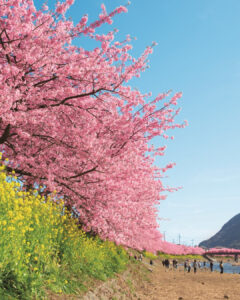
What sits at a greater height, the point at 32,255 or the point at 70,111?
the point at 70,111

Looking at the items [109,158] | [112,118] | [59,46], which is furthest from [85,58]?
[109,158]

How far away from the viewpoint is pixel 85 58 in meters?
7.02

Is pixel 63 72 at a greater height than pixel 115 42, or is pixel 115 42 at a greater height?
pixel 115 42

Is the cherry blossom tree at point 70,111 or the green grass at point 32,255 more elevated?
the cherry blossom tree at point 70,111

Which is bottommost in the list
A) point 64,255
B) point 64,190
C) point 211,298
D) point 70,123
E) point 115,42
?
point 211,298

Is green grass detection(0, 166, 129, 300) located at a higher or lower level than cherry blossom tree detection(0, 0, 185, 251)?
lower

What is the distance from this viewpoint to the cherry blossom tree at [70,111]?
20.6 feet

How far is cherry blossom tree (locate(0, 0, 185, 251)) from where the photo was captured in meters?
6.29

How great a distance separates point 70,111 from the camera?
26.2 feet

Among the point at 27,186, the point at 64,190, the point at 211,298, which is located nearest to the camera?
the point at 64,190

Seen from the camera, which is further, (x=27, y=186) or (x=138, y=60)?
(x=27, y=186)

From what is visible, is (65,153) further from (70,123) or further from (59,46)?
(59,46)

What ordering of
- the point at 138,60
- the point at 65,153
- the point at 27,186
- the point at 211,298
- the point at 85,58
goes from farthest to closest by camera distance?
the point at 211,298 < the point at 27,186 < the point at 65,153 < the point at 138,60 < the point at 85,58

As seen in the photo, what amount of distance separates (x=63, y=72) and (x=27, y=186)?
539 centimetres
